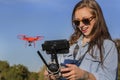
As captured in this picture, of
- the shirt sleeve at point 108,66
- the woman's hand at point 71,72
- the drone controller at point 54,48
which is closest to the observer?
the woman's hand at point 71,72

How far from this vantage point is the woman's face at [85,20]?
3641 mm

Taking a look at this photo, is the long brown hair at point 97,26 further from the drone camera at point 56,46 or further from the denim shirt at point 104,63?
the drone camera at point 56,46

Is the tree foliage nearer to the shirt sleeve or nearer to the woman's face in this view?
the woman's face

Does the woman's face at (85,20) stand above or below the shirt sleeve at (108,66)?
above

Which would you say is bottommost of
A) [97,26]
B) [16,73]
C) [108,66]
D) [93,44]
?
[16,73]

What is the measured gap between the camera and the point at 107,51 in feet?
11.6

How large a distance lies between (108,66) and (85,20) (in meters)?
0.40

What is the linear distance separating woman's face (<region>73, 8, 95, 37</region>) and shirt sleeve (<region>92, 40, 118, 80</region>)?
0.18 metres

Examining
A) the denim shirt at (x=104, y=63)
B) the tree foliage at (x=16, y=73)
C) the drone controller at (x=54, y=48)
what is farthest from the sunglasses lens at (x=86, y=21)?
the tree foliage at (x=16, y=73)

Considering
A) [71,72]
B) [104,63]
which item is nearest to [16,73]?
[104,63]

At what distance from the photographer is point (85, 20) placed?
3645 millimetres

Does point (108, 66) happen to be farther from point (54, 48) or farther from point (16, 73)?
point (16, 73)

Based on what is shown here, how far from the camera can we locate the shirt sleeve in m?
3.44

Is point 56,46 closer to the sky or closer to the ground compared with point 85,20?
closer to the ground
